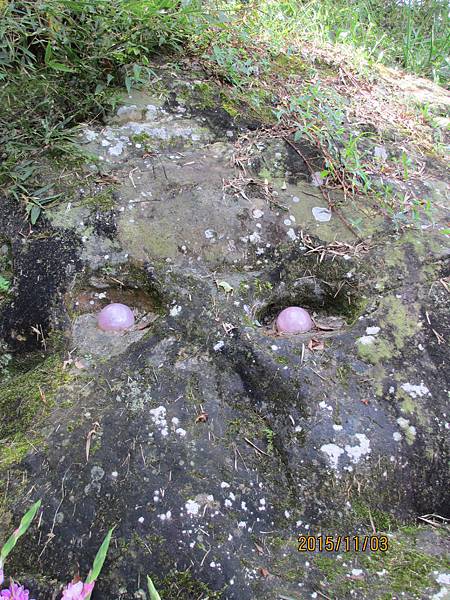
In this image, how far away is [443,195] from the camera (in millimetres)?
3422

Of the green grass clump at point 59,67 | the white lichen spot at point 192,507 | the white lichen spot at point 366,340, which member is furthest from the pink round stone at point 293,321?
the green grass clump at point 59,67

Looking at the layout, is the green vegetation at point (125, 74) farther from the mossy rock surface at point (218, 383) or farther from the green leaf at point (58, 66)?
the mossy rock surface at point (218, 383)

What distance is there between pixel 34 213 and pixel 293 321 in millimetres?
1547

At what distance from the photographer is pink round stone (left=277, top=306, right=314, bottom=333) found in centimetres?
281

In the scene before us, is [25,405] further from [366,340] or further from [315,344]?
[366,340]

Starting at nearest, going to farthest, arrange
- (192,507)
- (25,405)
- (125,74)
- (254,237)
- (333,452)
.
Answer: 1. (192,507)
2. (333,452)
3. (25,405)
4. (254,237)
5. (125,74)

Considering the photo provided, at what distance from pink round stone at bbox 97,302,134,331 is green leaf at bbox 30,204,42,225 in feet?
2.17

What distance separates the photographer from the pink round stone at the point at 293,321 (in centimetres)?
281

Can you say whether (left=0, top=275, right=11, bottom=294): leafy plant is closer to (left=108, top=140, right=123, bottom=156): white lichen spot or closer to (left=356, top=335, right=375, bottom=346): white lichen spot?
(left=108, top=140, right=123, bottom=156): white lichen spot

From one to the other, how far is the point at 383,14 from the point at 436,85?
1901 mm

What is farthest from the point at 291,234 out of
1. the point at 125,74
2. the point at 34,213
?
the point at 125,74

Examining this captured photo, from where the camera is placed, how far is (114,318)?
9.09 ft

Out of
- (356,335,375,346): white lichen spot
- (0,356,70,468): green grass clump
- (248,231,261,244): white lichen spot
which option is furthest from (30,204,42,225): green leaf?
(356,335,375,346): white lichen spot
